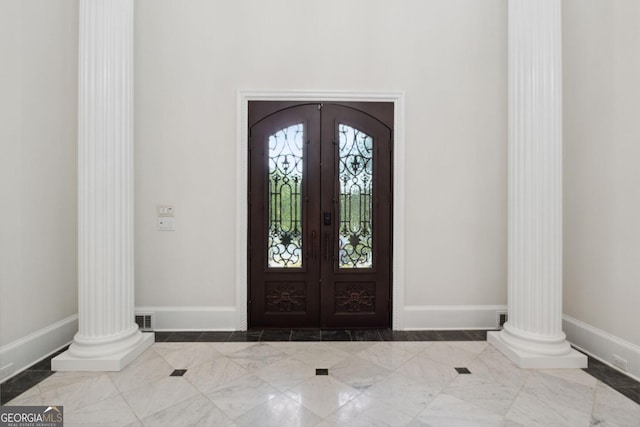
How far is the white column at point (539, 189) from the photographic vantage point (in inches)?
107

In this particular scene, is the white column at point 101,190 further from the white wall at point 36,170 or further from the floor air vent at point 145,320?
the floor air vent at point 145,320

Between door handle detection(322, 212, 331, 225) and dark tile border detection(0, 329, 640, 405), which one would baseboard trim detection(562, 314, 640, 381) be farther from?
door handle detection(322, 212, 331, 225)

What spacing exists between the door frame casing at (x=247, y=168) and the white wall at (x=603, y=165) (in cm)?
163

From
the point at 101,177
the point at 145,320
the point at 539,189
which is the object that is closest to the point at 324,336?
the point at 145,320

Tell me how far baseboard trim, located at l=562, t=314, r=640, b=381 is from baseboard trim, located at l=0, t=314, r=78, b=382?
495 centimetres

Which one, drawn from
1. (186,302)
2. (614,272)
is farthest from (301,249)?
(614,272)

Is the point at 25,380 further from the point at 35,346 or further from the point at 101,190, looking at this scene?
the point at 101,190

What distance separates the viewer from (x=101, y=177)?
8.75ft

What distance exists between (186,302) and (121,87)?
222 centimetres

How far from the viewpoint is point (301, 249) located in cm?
347

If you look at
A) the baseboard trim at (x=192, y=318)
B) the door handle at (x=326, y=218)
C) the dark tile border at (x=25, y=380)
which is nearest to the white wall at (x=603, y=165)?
the door handle at (x=326, y=218)

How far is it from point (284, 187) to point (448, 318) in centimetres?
233

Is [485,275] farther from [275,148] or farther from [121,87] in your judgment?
[121,87]

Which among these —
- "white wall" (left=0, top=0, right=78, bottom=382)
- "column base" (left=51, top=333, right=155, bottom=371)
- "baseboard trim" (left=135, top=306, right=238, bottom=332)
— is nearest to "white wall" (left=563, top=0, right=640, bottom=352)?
"baseboard trim" (left=135, top=306, right=238, bottom=332)
